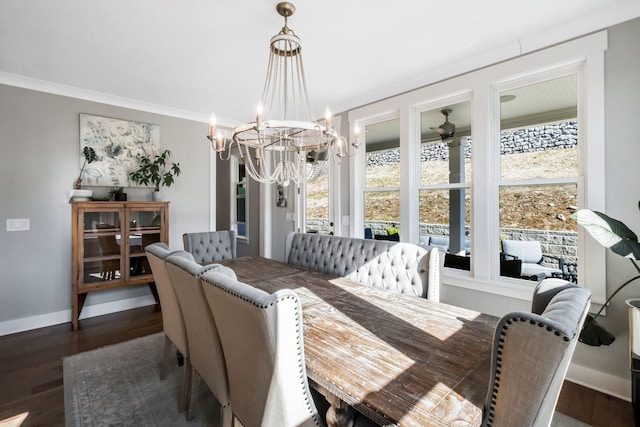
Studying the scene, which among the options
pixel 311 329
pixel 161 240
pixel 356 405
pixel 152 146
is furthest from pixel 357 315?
pixel 152 146

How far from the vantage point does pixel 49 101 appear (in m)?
3.23

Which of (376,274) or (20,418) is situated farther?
(376,274)

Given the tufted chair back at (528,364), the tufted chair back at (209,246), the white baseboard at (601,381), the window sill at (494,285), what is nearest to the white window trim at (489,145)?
the window sill at (494,285)

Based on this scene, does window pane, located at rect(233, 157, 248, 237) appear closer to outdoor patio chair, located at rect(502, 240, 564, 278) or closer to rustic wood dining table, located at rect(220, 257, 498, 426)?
rustic wood dining table, located at rect(220, 257, 498, 426)

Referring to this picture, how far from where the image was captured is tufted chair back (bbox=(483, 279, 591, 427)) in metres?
0.66

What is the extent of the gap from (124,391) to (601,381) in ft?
11.0

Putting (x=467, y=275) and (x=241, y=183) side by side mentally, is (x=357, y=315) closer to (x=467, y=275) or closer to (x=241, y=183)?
(x=467, y=275)

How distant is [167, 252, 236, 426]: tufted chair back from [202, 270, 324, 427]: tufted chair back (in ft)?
0.65

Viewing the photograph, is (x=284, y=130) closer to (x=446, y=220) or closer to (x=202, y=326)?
(x=202, y=326)

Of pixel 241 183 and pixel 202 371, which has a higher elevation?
pixel 241 183

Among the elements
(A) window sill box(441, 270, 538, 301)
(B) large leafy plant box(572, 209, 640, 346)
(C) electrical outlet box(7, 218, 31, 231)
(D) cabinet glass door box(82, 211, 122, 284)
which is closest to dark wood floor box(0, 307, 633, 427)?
(B) large leafy plant box(572, 209, 640, 346)

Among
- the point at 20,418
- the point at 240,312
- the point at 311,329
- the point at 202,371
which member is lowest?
the point at 20,418

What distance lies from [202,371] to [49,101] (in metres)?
3.52

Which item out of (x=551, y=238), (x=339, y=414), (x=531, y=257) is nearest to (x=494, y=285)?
(x=531, y=257)
